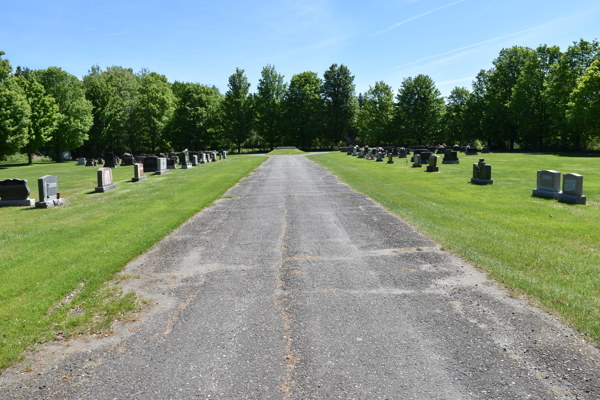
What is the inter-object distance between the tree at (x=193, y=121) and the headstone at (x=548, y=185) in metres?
66.3

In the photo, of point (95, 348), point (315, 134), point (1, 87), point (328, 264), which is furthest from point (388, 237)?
point (315, 134)

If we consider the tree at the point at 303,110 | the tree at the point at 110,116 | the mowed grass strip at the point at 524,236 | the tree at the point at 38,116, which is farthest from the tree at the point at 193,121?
the mowed grass strip at the point at 524,236

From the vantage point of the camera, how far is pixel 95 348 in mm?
4504

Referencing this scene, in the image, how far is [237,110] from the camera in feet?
268

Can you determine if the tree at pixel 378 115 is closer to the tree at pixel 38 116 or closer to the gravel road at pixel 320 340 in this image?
the tree at pixel 38 116

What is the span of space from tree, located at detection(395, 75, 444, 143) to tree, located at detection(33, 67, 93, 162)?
184ft

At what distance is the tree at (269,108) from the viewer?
84688 millimetres

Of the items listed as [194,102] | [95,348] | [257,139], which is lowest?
[95,348]

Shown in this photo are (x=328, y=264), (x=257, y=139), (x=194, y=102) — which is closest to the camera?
(x=328, y=264)

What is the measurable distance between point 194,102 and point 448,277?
246 ft

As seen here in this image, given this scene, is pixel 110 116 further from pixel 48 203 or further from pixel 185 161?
pixel 48 203

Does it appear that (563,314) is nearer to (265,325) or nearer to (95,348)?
(265,325)

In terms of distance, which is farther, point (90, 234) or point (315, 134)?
point (315, 134)

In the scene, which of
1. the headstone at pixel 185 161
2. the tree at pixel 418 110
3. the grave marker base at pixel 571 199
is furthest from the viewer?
the tree at pixel 418 110
